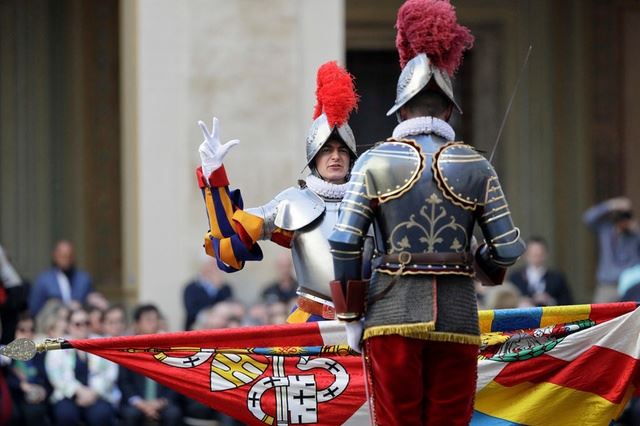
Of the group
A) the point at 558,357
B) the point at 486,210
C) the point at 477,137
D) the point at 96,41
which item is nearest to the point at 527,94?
the point at 477,137

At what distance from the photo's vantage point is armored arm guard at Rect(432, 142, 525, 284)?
6789 mm

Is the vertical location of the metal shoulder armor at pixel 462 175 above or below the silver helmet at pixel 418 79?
below

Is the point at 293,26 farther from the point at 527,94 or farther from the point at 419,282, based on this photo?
the point at 419,282

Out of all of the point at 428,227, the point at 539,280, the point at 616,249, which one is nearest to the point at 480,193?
the point at 428,227

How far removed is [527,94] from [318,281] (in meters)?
10.2

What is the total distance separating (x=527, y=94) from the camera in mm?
17875

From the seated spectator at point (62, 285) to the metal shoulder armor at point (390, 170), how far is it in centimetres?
678

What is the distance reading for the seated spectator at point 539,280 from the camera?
13836 mm

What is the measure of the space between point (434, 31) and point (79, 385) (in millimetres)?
5347

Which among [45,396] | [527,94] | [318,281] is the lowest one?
[45,396]

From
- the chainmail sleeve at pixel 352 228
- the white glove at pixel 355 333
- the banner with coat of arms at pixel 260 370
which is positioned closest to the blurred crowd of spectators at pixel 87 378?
the banner with coat of arms at pixel 260 370

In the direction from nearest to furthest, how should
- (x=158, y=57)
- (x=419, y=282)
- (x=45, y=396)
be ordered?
(x=419, y=282)
(x=45, y=396)
(x=158, y=57)

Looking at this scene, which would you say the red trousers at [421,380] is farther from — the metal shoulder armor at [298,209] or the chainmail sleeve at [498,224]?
the metal shoulder armor at [298,209]

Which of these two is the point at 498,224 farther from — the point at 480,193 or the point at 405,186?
the point at 405,186
